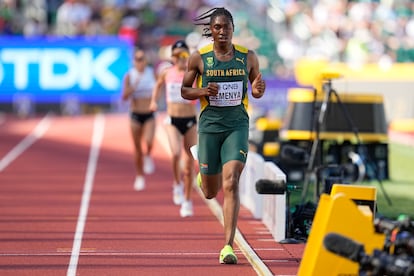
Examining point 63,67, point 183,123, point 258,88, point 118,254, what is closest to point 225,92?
point 258,88

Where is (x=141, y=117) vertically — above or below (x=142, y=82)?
below

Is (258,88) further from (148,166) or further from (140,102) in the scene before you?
(148,166)

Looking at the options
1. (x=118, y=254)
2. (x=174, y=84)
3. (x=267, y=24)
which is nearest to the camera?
(x=118, y=254)

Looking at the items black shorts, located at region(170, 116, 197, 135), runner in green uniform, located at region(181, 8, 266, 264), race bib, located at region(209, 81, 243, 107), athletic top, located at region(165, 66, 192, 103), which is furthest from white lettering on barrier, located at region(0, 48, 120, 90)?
race bib, located at region(209, 81, 243, 107)

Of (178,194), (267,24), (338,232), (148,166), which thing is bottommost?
(148,166)

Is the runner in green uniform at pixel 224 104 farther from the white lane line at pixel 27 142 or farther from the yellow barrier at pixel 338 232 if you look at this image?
the white lane line at pixel 27 142

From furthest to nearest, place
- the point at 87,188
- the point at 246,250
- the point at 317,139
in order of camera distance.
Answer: the point at 87,188 < the point at 317,139 < the point at 246,250

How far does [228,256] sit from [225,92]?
142 centimetres

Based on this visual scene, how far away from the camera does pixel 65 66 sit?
3106 centimetres

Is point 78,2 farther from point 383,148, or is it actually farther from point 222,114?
point 222,114

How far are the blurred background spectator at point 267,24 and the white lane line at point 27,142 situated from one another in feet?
12.7

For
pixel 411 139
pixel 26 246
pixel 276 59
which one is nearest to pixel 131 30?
pixel 276 59

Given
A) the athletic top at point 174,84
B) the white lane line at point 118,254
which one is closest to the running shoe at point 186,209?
the athletic top at point 174,84

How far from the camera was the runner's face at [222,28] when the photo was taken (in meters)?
9.95
